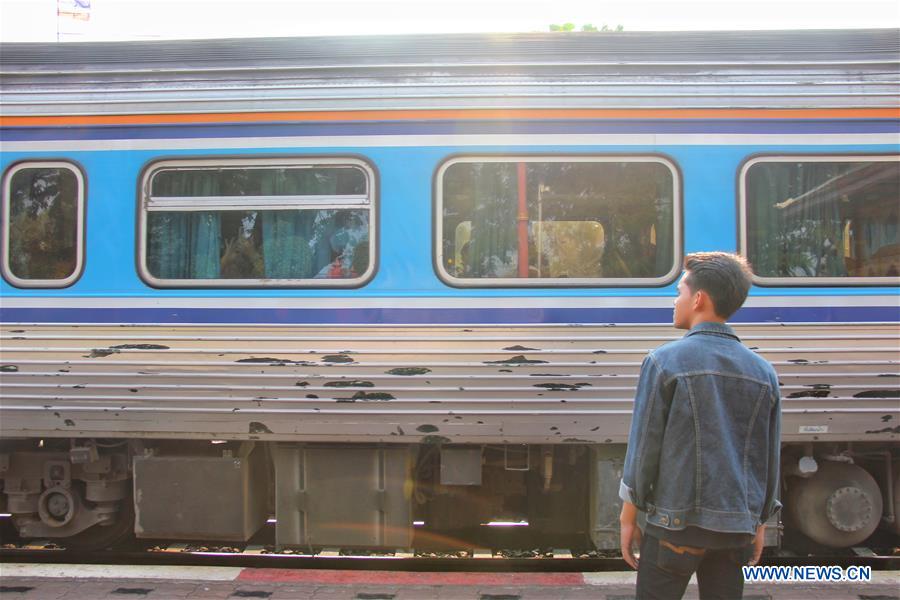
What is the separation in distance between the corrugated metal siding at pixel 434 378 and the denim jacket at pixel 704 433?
175cm

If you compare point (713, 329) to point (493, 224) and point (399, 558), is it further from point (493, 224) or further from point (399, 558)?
point (399, 558)

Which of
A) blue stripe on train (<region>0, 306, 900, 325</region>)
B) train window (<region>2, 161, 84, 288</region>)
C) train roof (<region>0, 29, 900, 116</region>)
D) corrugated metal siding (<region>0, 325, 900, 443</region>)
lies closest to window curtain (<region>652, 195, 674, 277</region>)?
blue stripe on train (<region>0, 306, 900, 325</region>)

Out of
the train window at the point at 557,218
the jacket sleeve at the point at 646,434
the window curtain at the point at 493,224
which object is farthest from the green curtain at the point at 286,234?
the jacket sleeve at the point at 646,434

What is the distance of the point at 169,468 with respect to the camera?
4.35 metres

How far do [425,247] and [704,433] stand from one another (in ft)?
7.48

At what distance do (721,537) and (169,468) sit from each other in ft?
11.4

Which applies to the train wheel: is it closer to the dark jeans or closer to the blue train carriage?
the blue train carriage

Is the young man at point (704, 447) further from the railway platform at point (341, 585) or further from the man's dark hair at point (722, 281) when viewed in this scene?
the railway platform at point (341, 585)

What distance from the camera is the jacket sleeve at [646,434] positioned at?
7.29 feet

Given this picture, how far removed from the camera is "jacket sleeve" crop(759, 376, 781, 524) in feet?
7.47

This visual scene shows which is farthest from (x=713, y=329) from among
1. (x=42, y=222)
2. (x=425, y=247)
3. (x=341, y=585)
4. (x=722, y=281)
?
(x=42, y=222)

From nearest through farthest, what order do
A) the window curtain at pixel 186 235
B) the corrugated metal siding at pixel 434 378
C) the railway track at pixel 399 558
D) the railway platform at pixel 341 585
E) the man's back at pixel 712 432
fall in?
the man's back at pixel 712 432 → the railway platform at pixel 341 585 → the corrugated metal siding at pixel 434 378 → the window curtain at pixel 186 235 → the railway track at pixel 399 558

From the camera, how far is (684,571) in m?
2.28

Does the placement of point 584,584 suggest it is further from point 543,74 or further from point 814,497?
point 543,74
